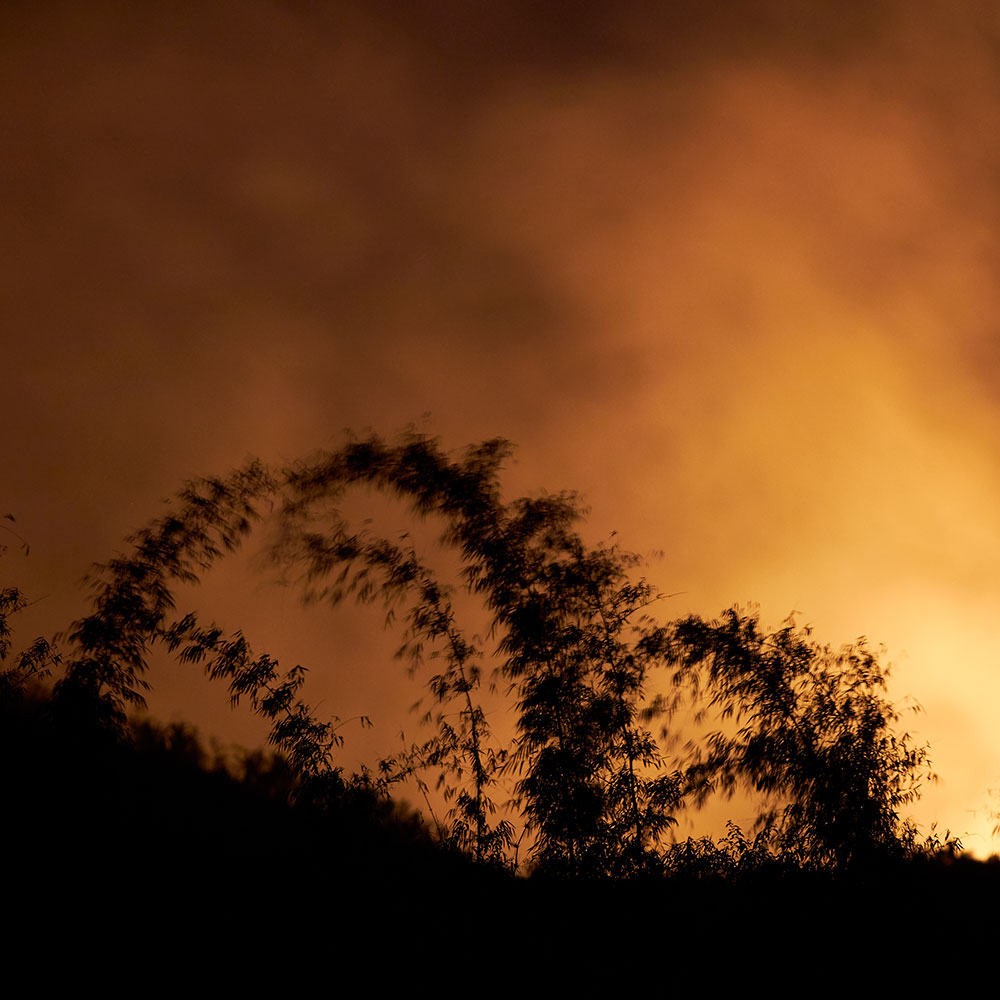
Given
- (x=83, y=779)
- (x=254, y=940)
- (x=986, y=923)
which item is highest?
(x=986, y=923)

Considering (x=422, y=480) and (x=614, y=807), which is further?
(x=422, y=480)

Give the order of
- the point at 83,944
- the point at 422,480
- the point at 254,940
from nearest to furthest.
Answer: the point at 83,944, the point at 254,940, the point at 422,480

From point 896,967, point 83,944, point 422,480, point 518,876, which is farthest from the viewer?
point 422,480

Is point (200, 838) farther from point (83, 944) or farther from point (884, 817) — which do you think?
point (884, 817)

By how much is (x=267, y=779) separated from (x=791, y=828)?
3.41 m

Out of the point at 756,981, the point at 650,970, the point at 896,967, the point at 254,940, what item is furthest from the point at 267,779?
the point at 896,967

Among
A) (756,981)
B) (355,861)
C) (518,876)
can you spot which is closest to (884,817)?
(756,981)

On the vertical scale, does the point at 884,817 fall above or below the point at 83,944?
above

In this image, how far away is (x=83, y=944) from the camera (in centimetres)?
421

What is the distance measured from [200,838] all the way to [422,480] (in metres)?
2.80

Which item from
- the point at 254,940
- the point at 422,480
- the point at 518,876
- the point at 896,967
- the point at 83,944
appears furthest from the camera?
the point at 422,480

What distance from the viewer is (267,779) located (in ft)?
17.7

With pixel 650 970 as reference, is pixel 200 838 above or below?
below

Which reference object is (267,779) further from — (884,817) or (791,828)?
(884,817)
